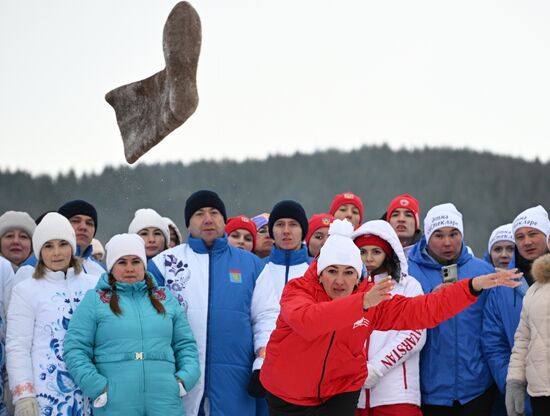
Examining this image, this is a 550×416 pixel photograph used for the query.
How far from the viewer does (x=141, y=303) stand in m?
5.39

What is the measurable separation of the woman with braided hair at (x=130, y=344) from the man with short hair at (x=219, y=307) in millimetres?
263

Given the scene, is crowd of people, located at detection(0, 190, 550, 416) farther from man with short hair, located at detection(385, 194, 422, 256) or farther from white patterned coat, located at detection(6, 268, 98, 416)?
man with short hair, located at detection(385, 194, 422, 256)

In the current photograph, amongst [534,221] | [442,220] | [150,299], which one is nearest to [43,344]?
[150,299]

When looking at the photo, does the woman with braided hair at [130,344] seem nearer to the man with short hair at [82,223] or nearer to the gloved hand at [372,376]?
the man with short hair at [82,223]

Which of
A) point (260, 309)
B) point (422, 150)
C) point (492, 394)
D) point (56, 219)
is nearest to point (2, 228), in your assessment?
point (56, 219)

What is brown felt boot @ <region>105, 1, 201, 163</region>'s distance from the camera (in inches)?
128

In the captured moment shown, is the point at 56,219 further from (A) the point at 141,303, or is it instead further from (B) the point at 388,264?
(B) the point at 388,264

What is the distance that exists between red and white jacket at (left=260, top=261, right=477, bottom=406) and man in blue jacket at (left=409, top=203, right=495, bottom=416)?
3.62ft

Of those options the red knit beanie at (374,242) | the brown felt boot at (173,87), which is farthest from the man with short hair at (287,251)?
the brown felt boot at (173,87)

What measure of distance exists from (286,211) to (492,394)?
194cm

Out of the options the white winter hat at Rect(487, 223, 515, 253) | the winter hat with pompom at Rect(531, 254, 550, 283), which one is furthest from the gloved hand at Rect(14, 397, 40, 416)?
the white winter hat at Rect(487, 223, 515, 253)

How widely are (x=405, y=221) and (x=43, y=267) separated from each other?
279 cm

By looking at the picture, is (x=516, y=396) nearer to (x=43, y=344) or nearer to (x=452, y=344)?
(x=452, y=344)

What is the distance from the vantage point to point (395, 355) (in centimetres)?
541
